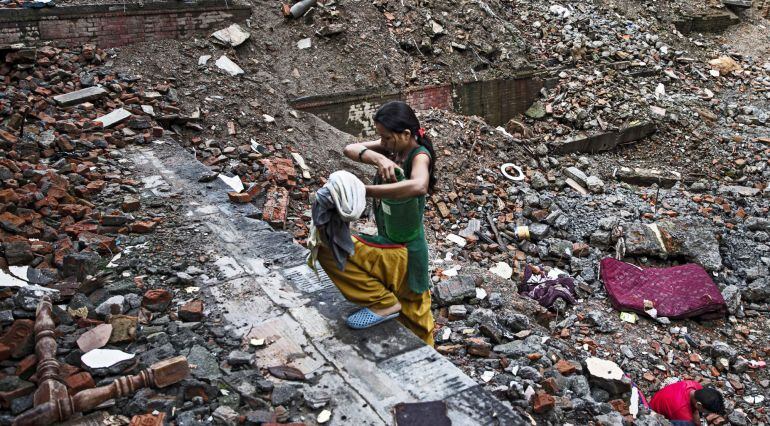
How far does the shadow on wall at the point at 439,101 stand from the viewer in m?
8.95

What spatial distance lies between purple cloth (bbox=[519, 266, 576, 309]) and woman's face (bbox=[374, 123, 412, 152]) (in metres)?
3.50

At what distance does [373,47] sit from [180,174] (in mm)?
4808

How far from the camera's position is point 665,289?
6.53m

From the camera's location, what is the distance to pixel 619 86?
1096 centimetres

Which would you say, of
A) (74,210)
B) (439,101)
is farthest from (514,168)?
(74,210)

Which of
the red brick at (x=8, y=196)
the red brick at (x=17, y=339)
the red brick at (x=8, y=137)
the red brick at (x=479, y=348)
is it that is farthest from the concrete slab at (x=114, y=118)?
the red brick at (x=479, y=348)

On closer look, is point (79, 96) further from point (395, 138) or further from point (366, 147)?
point (395, 138)

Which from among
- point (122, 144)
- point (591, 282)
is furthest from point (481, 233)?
point (122, 144)

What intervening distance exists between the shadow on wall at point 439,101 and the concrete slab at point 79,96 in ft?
8.51

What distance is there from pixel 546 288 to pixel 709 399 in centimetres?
212

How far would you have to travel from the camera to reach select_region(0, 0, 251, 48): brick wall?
25.3 ft

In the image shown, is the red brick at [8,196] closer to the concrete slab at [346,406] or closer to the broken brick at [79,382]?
the broken brick at [79,382]

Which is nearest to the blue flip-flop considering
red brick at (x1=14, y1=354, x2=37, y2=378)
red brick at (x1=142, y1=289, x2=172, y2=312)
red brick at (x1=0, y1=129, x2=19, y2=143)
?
red brick at (x1=142, y1=289, x2=172, y2=312)

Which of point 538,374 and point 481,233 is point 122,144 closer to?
point 481,233
